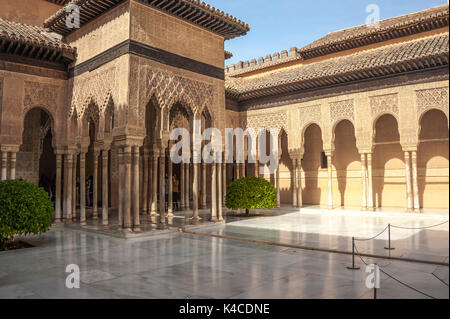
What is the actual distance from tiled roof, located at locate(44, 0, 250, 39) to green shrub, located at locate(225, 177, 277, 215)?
490 cm

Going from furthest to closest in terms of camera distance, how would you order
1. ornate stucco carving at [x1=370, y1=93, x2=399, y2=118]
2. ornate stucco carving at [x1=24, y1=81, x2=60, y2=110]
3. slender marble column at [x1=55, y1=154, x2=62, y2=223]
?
ornate stucco carving at [x1=370, y1=93, x2=399, y2=118]
slender marble column at [x1=55, y1=154, x2=62, y2=223]
ornate stucco carving at [x1=24, y1=81, x2=60, y2=110]

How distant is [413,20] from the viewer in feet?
47.3

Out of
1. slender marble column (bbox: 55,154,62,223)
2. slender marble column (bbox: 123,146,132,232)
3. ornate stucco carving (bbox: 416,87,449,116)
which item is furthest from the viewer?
ornate stucco carving (bbox: 416,87,449,116)

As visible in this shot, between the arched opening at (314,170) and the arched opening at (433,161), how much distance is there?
4.08 metres

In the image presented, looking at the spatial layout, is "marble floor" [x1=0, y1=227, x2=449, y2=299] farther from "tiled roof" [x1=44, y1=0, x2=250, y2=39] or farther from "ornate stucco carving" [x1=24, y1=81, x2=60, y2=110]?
"tiled roof" [x1=44, y1=0, x2=250, y2=39]

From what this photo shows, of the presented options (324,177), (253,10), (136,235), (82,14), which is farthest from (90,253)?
(324,177)

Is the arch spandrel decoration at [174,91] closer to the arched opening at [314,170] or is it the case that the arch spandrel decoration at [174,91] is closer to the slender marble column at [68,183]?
the slender marble column at [68,183]

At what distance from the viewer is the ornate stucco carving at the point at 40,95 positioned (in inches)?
384

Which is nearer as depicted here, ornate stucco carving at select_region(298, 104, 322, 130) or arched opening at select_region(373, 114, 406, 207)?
ornate stucco carving at select_region(298, 104, 322, 130)

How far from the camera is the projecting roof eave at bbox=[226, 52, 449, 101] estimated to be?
11539 millimetres

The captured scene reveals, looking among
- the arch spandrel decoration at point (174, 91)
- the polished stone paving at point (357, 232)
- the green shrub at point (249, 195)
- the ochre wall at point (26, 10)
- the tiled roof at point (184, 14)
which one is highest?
the ochre wall at point (26, 10)

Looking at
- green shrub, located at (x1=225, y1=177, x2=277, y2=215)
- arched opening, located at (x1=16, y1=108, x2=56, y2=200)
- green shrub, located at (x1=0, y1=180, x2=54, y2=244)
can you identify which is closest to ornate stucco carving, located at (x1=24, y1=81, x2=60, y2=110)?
arched opening, located at (x1=16, y1=108, x2=56, y2=200)

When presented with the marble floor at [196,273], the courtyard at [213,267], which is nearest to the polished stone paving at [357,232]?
the courtyard at [213,267]
